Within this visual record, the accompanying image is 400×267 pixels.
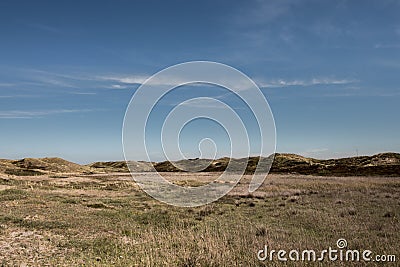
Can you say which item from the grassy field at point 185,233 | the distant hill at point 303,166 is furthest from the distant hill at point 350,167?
the grassy field at point 185,233

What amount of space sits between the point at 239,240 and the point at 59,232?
295 inches

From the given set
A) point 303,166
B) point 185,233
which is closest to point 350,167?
point 303,166

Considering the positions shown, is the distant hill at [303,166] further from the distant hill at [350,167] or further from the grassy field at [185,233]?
the grassy field at [185,233]

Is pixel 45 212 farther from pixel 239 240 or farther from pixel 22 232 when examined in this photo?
pixel 239 240

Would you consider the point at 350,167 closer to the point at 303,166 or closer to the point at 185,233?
the point at 303,166

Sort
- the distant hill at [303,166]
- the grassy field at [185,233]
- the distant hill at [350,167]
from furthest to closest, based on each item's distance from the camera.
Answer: the distant hill at [303,166], the distant hill at [350,167], the grassy field at [185,233]

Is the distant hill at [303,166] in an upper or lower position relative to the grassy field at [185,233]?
upper

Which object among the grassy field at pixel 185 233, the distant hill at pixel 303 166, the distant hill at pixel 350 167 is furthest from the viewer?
the distant hill at pixel 303 166

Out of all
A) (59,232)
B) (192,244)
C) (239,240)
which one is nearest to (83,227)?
(59,232)

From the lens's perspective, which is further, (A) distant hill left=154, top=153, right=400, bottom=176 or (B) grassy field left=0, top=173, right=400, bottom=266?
(A) distant hill left=154, top=153, right=400, bottom=176

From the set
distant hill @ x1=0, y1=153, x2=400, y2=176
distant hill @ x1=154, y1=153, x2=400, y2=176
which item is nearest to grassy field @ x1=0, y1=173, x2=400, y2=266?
distant hill @ x1=0, y1=153, x2=400, y2=176

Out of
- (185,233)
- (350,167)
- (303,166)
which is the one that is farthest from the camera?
(303,166)

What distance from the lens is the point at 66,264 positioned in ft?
29.9

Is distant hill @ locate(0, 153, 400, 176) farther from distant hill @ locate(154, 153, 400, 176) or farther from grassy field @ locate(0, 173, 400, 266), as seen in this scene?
grassy field @ locate(0, 173, 400, 266)
